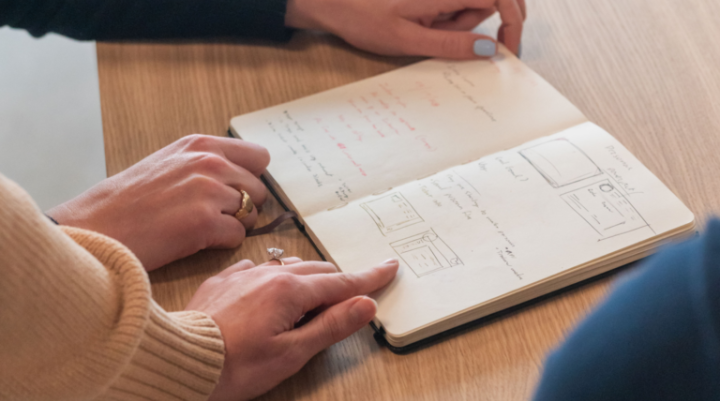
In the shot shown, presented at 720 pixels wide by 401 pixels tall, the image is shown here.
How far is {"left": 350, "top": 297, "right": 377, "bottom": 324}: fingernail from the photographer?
1.70ft

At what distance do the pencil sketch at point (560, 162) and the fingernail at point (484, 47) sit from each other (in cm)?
20

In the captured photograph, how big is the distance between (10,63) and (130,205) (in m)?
2.00

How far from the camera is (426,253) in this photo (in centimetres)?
58

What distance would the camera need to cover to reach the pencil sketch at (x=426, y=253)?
57 centimetres

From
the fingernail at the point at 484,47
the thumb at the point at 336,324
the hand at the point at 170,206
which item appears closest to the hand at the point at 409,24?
the fingernail at the point at 484,47

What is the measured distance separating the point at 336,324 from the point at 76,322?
20cm

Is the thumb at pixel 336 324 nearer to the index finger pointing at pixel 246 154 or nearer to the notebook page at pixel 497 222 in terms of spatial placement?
the notebook page at pixel 497 222

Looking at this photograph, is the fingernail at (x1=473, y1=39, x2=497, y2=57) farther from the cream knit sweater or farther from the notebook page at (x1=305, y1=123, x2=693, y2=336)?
the cream knit sweater

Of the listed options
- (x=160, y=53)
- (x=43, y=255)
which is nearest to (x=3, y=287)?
(x=43, y=255)

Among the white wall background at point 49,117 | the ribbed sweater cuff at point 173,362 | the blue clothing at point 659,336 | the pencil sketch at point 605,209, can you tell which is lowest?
the white wall background at point 49,117

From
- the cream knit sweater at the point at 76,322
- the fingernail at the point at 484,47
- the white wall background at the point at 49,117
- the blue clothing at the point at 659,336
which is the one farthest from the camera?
the white wall background at the point at 49,117

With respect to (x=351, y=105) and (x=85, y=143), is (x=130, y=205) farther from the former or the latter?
(x=85, y=143)

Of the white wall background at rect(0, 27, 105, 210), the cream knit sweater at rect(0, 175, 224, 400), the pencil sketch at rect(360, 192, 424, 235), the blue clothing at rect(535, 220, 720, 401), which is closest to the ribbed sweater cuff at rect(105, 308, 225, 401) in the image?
the cream knit sweater at rect(0, 175, 224, 400)

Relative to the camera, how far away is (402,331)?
0.52 meters
